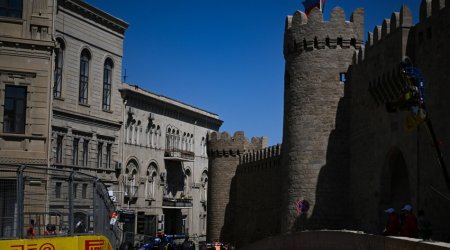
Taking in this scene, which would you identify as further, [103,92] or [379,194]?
[103,92]

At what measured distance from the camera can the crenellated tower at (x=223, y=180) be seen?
4644 cm

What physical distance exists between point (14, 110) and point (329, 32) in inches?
498

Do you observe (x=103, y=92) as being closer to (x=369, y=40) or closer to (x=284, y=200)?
(x=284, y=200)

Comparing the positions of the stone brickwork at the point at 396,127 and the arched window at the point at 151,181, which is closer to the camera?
the stone brickwork at the point at 396,127

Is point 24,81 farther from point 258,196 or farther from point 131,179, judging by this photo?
point 131,179

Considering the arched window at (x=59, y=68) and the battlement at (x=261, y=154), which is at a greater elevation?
the arched window at (x=59, y=68)

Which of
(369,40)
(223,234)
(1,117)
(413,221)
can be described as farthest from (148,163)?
(413,221)

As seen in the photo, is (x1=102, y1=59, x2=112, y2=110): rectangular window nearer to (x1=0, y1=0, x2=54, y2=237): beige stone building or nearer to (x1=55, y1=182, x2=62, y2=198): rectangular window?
(x1=0, y1=0, x2=54, y2=237): beige stone building

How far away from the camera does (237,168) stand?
150 feet

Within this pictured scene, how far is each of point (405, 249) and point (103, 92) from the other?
31.2 metres

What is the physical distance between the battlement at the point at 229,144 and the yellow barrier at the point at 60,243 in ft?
105

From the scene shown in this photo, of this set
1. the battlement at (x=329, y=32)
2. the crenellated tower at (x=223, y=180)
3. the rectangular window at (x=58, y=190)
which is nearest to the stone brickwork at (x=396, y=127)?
the battlement at (x=329, y=32)

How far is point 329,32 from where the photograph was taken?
28.0 metres

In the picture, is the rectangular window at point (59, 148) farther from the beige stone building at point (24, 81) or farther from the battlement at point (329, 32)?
the battlement at point (329, 32)
